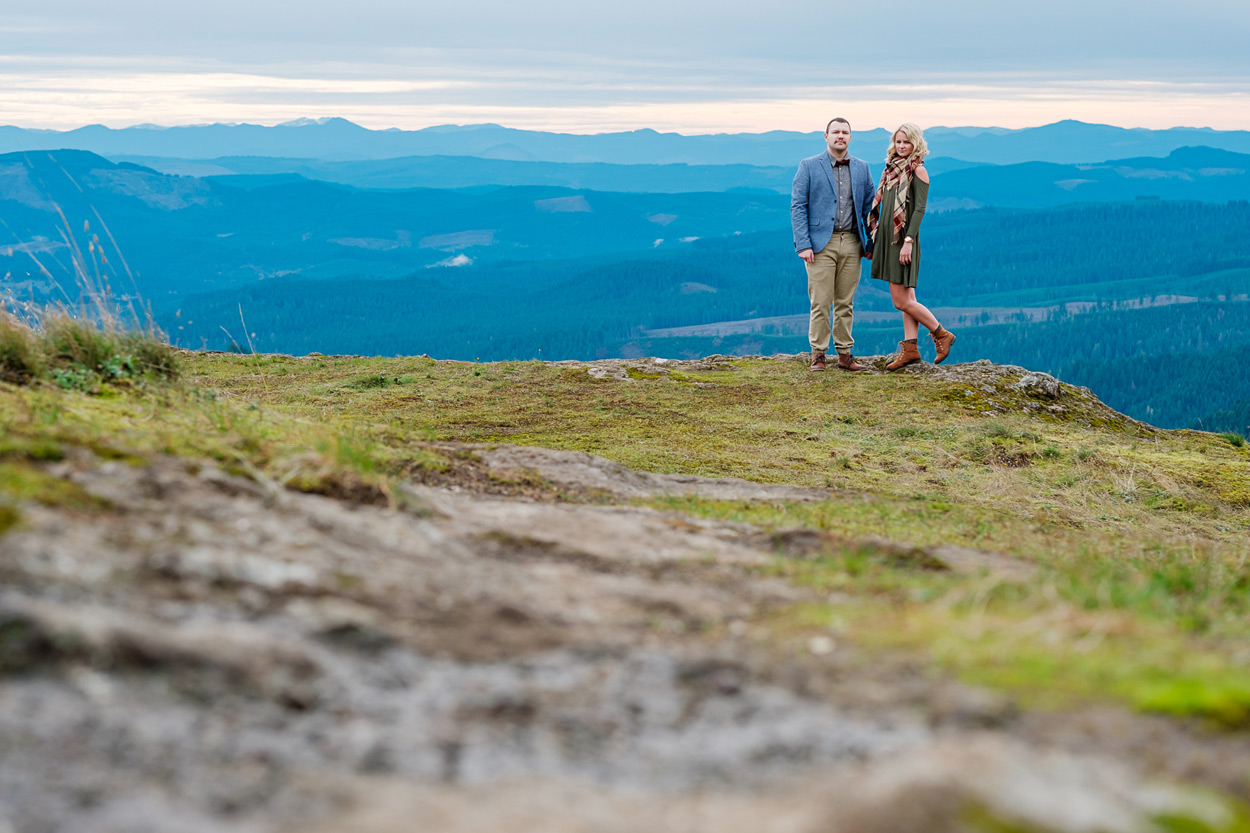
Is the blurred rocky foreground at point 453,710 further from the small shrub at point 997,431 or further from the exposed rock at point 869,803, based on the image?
the small shrub at point 997,431

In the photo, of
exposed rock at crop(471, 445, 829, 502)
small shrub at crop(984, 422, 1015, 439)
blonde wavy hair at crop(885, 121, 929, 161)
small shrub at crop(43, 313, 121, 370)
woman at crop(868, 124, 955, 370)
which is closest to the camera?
small shrub at crop(43, 313, 121, 370)

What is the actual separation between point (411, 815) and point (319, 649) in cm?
112

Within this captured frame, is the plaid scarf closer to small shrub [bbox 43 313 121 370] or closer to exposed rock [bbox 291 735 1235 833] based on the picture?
small shrub [bbox 43 313 121 370]

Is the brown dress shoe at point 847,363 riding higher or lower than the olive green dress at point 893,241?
lower

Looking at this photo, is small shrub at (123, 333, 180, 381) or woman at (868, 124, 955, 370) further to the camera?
woman at (868, 124, 955, 370)

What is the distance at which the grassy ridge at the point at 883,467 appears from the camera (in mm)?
3658

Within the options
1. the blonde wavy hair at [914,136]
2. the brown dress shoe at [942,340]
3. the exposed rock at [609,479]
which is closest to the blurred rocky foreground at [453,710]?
the exposed rock at [609,479]

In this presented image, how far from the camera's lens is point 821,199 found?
52.6 ft

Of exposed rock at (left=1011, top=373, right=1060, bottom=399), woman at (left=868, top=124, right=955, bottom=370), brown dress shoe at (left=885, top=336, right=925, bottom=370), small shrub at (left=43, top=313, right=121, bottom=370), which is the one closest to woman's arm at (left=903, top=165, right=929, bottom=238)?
woman at (left=868, top=124, right=955, bottom=370)

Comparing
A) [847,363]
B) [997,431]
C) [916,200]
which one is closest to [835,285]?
[847,363]

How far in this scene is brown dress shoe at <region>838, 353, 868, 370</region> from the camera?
16719 millimetres

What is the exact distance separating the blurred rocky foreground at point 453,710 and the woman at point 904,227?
40.6 feet

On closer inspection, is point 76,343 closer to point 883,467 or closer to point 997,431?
point 883,467

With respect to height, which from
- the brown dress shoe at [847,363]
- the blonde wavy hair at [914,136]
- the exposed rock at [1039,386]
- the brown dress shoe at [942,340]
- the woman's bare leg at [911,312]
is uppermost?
the blonde wavy hair at [914,136]
